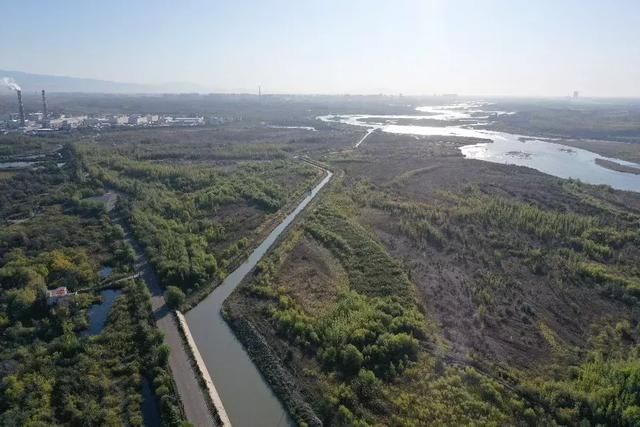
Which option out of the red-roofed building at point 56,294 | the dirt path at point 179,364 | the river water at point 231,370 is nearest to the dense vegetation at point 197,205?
the dirt path at point 179,364

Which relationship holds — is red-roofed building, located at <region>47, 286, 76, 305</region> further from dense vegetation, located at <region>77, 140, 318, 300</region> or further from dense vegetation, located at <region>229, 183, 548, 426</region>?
dense vegetation, located at <region>229, 183, 548, 426</region>

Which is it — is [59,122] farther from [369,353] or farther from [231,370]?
[369,353]

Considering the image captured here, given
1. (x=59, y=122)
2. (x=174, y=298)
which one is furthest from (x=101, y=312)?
(x=59, y=122)

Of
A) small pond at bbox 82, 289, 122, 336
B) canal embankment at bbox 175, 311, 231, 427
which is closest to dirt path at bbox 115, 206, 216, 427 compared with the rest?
canal embankment at bbox 175, 311, 231, 427

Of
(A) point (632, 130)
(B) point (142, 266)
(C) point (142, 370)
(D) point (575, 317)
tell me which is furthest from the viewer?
(A) point (632, 130)

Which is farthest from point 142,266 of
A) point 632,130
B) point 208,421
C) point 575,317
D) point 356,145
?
point 632,130

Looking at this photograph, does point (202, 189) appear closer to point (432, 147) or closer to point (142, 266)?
point (142, 266)
